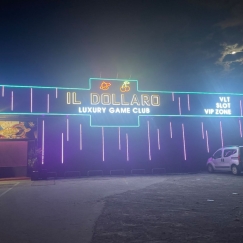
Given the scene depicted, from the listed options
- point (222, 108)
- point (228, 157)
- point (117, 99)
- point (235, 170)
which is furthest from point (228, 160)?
point (117, 99)

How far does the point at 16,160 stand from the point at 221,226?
46.3ft

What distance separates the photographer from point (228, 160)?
15031 mm

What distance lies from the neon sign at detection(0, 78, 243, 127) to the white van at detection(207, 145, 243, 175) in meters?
3.29

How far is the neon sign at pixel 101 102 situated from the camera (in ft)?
51.1

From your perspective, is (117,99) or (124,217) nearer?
(124,217)

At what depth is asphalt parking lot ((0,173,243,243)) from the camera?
4.77 m

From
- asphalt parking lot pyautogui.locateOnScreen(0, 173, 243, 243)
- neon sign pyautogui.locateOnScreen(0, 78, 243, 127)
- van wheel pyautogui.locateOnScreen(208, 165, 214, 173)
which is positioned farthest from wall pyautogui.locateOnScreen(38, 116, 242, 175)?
asphalt parking lot pyautogui.locateOnScreen(0, 173, 243, 243)

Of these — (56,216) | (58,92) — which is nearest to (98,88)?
(58,92)

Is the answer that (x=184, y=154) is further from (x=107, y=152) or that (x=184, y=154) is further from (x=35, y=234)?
(x=35, y=234)

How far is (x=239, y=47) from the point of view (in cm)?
1180

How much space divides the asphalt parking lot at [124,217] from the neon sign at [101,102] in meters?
7.24

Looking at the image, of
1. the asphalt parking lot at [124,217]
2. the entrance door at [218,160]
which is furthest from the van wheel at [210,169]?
the asphalt parking lot at [124,217]

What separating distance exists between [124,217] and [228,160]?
1091cm

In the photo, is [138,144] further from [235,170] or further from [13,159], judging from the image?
[13,159]
